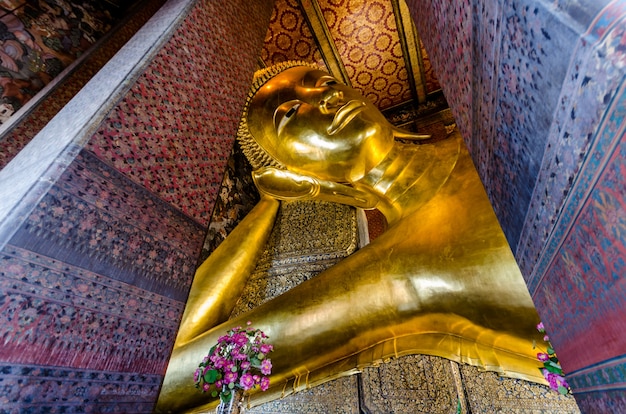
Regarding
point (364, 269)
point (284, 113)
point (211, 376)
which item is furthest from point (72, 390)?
point (284, 113)

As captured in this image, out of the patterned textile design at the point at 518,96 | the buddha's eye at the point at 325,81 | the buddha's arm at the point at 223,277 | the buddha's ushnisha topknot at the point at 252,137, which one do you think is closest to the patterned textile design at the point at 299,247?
the buddha's arm at the point at 223,277

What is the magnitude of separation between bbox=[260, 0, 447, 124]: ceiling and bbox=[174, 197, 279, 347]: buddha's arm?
6.35ft

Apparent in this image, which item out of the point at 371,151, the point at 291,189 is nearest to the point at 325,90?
the point at 371,151

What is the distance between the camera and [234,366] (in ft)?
5.44

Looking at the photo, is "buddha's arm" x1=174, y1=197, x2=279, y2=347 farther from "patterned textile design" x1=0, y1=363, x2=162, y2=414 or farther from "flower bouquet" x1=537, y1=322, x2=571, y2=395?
"flower bouquet" x1=537, y1=322, x2=571, y2=395

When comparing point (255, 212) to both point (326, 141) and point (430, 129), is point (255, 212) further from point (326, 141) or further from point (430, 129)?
point (430, 129)

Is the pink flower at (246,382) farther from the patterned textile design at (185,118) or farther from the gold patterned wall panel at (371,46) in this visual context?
the gold patterned wall panel at (371,46)

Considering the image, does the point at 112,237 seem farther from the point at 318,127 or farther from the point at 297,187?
the point at 318,127

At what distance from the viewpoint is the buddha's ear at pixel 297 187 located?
2549mm

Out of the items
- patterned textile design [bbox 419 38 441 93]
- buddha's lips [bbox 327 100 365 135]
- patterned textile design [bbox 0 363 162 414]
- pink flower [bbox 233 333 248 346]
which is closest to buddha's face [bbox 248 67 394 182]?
buddha's lips [bbox 327 100 365 135]

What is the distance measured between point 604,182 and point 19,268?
110 cm

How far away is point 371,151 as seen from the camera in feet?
8.30

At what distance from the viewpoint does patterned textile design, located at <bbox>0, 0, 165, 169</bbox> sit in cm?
189

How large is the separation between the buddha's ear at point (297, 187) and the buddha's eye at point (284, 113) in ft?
1.45
